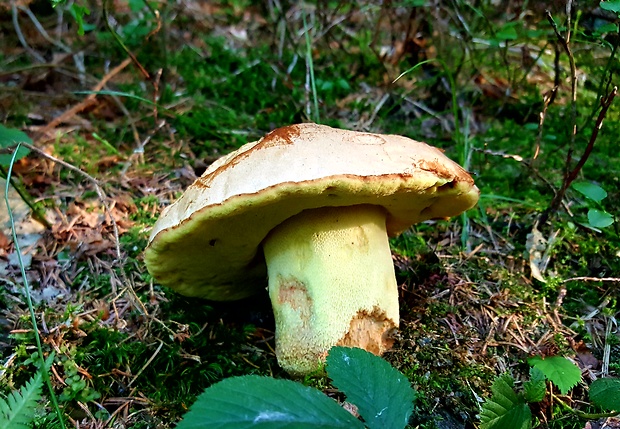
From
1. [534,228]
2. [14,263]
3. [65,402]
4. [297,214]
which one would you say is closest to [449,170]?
[297,214]

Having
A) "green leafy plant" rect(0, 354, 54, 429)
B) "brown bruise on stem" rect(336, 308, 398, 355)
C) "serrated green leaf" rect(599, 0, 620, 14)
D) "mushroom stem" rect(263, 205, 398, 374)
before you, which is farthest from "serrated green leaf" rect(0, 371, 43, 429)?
"serrated green leaf" rect(599, 0, 620, 14)

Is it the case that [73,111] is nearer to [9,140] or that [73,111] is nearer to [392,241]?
[9,140]

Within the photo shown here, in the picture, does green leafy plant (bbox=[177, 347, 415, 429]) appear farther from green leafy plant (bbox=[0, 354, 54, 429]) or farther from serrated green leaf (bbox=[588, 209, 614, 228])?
serrated green leaf (bbox=[588, 209, 614, 228])

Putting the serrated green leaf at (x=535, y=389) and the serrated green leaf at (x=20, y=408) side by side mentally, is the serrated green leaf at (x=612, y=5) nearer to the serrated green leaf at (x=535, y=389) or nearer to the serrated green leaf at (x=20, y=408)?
the serrated green leaf at (x=535, y=389)

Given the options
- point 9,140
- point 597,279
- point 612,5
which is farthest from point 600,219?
point 9,140

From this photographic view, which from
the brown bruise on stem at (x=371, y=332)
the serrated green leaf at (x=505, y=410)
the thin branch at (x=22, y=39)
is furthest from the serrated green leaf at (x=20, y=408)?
the thin branch at (x=22, y=39)

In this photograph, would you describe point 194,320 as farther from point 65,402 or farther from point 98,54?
point 98,54
